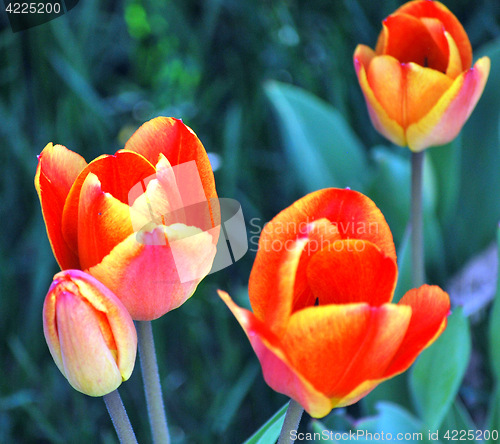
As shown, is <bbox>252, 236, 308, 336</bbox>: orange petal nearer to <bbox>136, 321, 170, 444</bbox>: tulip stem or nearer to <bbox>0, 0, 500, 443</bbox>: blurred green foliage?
<bbox>136, 321, 170, 444</bbox>: tulip stem

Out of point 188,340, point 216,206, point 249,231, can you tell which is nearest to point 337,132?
point 249,231

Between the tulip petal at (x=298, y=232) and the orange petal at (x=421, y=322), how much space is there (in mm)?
28

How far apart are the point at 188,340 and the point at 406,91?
522 millimetres

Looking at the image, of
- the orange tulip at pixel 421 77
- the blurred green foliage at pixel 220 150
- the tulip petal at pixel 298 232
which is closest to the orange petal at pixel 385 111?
the orange tulip at pixel 421 77

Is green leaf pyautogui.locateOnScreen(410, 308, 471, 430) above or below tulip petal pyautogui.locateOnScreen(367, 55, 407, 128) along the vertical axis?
below

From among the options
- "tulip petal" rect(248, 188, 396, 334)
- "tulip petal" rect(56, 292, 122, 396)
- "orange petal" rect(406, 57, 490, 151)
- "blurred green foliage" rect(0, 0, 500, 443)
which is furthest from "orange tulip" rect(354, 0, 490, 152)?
"tulip petal" rect(56, 292, 122, 396)

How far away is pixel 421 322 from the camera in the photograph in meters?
0.35

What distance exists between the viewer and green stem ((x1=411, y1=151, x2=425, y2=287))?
0.71 metres

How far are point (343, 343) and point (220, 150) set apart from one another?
902 millimetres

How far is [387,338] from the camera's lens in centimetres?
32

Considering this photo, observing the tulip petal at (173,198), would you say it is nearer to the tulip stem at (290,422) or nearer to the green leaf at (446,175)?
the tulip stem at (290,422)

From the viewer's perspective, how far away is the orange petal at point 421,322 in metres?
0.33

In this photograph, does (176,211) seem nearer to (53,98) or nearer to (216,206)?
(216,206)

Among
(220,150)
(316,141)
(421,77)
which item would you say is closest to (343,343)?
(421,77)
